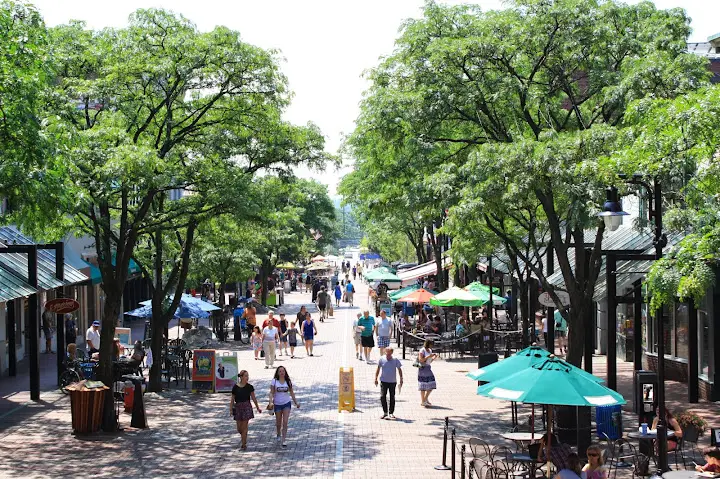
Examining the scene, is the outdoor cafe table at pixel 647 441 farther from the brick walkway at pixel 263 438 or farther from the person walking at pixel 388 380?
the person walking at pixel 388 380

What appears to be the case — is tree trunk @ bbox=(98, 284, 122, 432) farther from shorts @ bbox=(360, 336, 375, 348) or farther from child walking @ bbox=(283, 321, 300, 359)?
child walking @ bbox=(283, 321, 300, 359)

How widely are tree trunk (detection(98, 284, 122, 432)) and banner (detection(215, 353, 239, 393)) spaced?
3889 millimetres

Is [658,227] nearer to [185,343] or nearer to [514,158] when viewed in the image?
[514,158]

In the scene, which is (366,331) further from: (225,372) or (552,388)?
(552,388)

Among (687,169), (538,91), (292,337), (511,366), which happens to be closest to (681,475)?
(511,366)

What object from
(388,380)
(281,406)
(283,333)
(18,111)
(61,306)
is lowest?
(281,406)

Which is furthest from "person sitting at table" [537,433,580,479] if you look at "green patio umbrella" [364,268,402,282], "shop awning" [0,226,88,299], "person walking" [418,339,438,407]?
"green patio umbrella" [364,268,402,282]

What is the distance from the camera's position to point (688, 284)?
1210cm

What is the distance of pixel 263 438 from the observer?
1662cm

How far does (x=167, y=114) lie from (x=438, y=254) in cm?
2533

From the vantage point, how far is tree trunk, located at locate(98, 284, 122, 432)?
56.0 ft

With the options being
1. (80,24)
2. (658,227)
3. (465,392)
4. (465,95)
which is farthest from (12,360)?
(658,227)

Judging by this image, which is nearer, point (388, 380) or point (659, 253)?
point (659, 253)

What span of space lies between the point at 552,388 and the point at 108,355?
32.2ft
